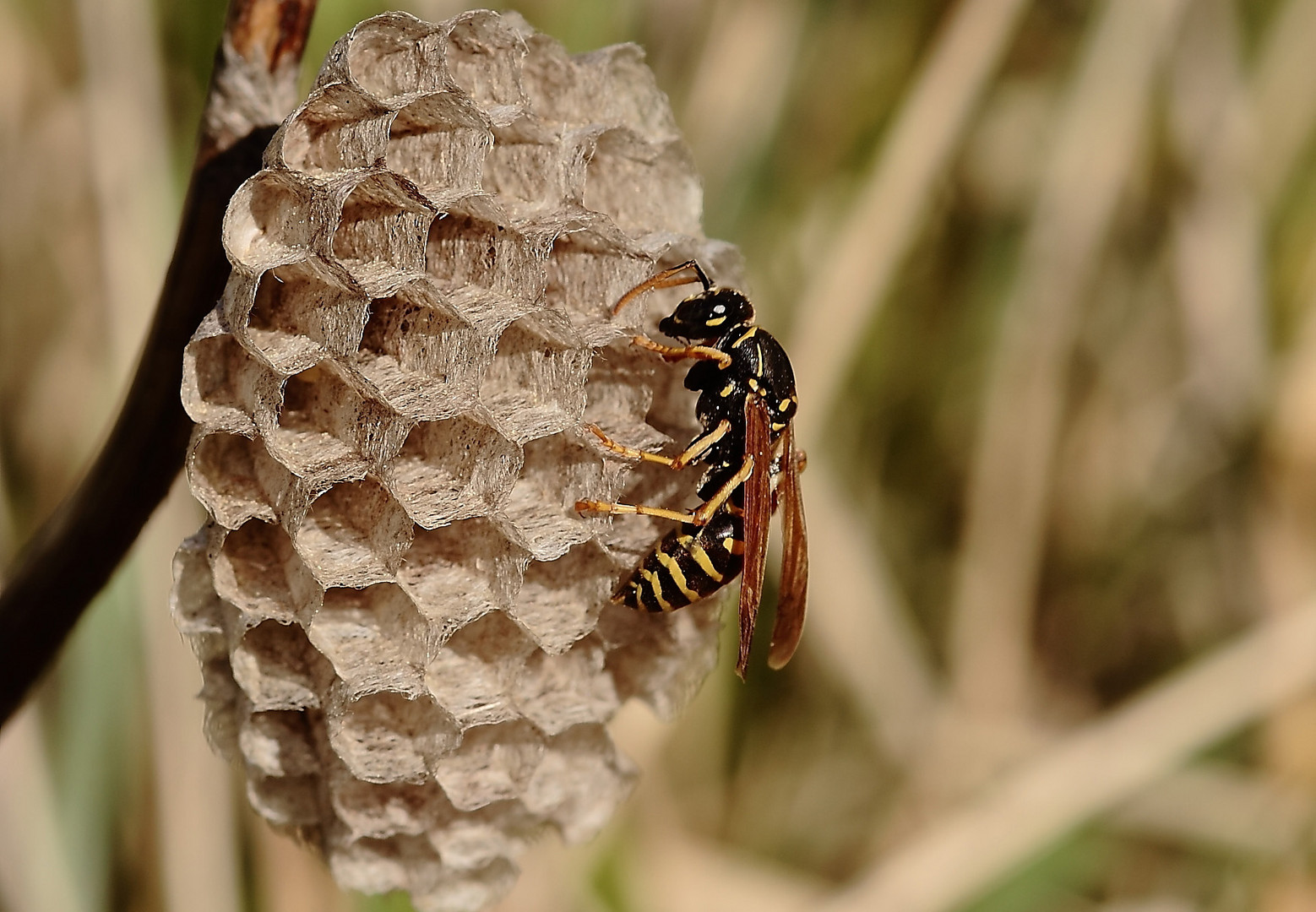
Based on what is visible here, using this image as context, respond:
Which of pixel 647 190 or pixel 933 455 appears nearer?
pixel 647 190

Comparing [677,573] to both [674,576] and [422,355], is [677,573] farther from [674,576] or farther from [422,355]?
[422,355]

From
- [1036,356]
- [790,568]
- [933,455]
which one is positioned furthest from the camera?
[933,455]

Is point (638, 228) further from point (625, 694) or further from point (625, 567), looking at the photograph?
point (625, 694)

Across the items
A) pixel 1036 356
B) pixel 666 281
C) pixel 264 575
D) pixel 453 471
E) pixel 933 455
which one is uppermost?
pixel 1036 356

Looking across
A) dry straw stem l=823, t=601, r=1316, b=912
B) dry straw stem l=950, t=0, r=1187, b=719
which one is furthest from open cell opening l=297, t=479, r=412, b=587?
dry straw stem l=950, t=0, r=1187, b=719

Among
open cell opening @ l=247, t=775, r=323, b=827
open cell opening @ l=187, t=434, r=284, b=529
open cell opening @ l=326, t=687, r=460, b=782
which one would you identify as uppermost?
open cell opening @ l=187, t=434, r=284, b=529

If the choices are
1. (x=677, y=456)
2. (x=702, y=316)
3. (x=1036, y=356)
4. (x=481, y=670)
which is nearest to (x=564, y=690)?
(x=481, y=670)

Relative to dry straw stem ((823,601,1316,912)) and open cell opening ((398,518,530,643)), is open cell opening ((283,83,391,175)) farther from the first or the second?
dry straw stem ((823,601,1316,912))
